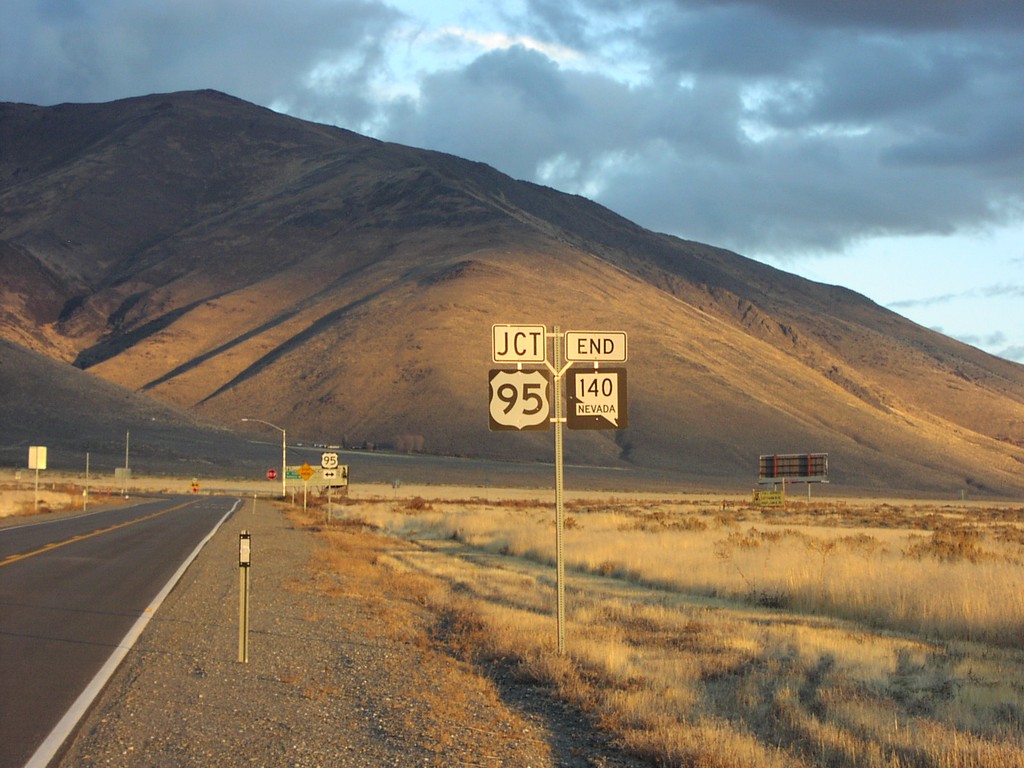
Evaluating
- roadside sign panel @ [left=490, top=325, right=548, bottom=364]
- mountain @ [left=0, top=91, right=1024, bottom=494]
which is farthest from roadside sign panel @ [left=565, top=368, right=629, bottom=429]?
mountain @ [left=0, top=91, right=1024, bottom=494]

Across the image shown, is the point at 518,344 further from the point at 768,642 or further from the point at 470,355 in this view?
the point at 470,355

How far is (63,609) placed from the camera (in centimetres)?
1423

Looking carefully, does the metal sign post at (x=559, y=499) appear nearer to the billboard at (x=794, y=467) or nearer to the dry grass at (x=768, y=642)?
the dry grass at (x=768, y=642)

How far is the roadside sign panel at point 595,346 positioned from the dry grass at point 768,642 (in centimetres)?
313

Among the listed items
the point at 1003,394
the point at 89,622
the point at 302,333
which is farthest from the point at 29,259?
the point at 89,622

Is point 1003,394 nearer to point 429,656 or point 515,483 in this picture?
point 515,483

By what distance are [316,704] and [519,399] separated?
4.03m

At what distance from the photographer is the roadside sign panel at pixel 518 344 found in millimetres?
11609

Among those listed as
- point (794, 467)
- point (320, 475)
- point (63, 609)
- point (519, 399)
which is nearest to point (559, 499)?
point (519, 399)

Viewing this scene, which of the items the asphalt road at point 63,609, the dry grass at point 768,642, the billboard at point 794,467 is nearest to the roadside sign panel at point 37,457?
the asphalt road at point 63,609

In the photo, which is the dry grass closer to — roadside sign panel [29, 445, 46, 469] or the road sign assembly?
the road sign assembly

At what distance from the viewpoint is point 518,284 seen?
5807 inches

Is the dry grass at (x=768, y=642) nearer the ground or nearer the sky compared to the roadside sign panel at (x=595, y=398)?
nearer the ground

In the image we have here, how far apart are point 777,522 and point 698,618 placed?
97.4ft
